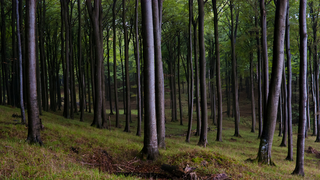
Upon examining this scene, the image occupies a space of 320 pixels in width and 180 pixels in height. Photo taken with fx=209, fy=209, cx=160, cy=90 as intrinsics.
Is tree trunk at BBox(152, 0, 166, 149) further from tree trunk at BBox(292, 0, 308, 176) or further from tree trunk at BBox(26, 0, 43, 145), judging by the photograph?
tree trunk at BBox(292, 0, 308, 176)

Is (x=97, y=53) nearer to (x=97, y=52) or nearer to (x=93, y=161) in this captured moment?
(x=97, y=52)

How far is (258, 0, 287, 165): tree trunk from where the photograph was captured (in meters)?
8.31

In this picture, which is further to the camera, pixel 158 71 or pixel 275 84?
pixel 158 71

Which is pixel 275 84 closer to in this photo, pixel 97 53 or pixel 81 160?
pixel 81 160

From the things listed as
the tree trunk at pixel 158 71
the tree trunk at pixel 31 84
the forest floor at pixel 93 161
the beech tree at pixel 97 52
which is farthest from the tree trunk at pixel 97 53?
the tree trunk at pixel 31 84

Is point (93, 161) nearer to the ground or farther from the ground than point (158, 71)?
nearer to the ground

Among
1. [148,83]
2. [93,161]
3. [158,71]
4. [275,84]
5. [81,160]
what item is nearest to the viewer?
[81,160]

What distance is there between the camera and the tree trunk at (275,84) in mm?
8312

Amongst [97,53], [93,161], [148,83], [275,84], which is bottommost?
[93,161]

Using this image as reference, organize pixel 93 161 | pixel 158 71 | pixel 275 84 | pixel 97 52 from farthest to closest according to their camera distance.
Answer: pixel 97 52 → pixel 158 71 → pixel 275 84 → pixel 93 161

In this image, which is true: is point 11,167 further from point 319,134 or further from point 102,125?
point 319,134

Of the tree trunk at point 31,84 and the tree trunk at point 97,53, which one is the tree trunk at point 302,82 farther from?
the tree trunk at point 97,53

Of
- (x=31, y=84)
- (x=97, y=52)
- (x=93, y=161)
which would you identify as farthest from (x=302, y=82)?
(x=97, y=52)

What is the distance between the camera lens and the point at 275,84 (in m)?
8.35
